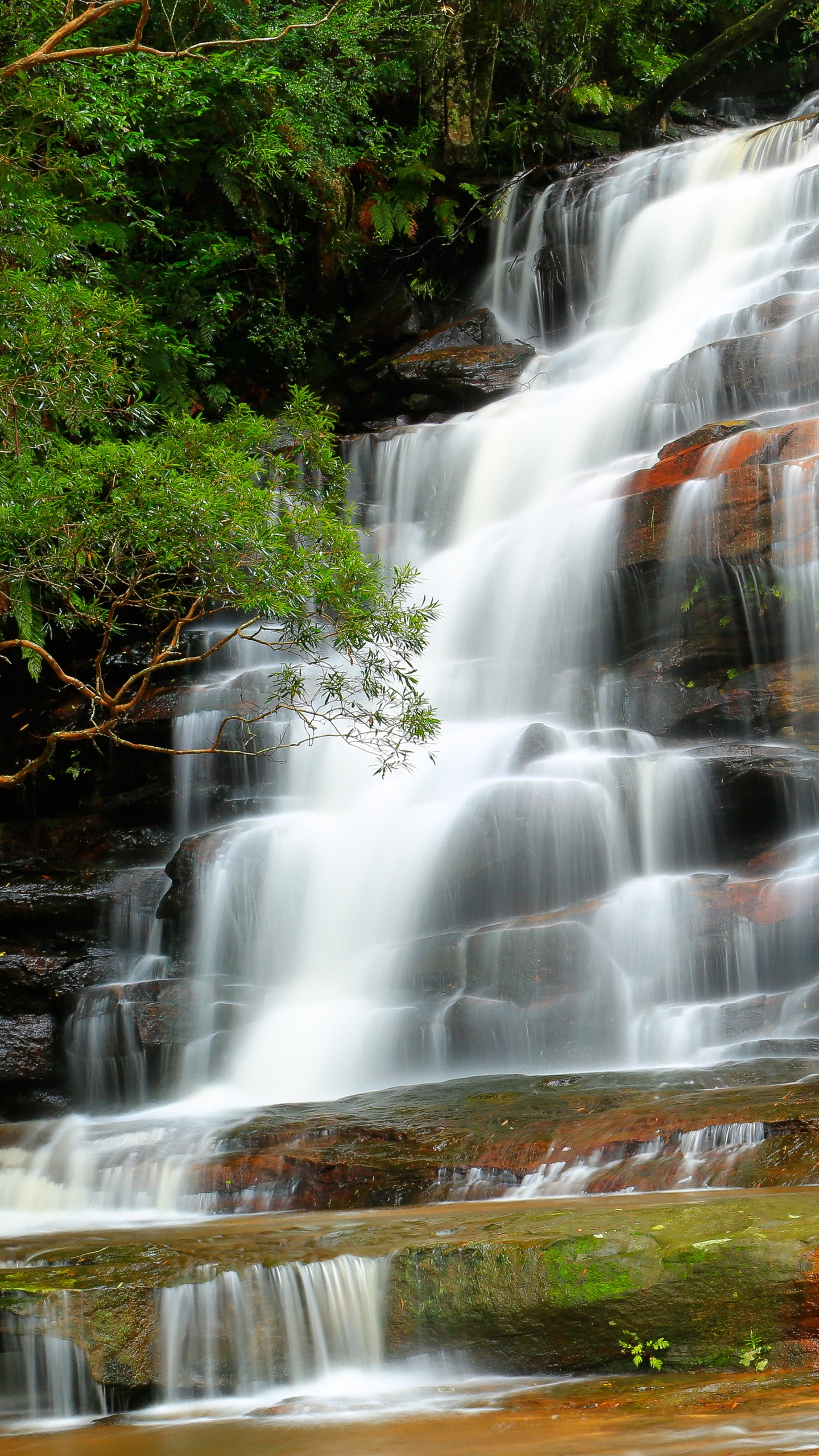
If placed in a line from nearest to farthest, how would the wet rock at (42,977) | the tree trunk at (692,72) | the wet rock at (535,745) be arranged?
1. the wet rock at (42,977)
2. the wet rock at (535,745)
3. the tree trunk at (692,72)

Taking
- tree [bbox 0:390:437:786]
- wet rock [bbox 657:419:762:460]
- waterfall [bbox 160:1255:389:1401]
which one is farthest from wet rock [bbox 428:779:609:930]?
waterfall [bbox 160:1255:389:1401]

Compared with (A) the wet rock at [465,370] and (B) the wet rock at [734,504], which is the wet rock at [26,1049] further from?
(A) the wet rock at [465,370]

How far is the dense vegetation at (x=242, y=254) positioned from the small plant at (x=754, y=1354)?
6102 mm

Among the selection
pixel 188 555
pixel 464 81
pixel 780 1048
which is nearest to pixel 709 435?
pixel 188 555

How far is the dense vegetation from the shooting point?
949 cm

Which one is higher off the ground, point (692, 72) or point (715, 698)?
point (692, 72)

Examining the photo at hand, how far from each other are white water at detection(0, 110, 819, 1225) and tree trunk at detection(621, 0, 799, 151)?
12.5ft

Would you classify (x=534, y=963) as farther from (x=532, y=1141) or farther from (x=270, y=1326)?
(x=270, y=1326)

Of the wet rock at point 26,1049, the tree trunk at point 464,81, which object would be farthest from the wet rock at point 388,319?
the wet rock at point 26,1049

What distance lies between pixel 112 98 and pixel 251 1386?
15.5 meters

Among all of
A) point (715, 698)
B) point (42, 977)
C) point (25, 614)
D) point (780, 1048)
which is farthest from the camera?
point (25, 614)

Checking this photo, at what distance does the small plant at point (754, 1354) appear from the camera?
3.97 meters

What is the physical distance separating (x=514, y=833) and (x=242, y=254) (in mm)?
12538

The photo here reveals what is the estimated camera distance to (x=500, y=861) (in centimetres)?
994
